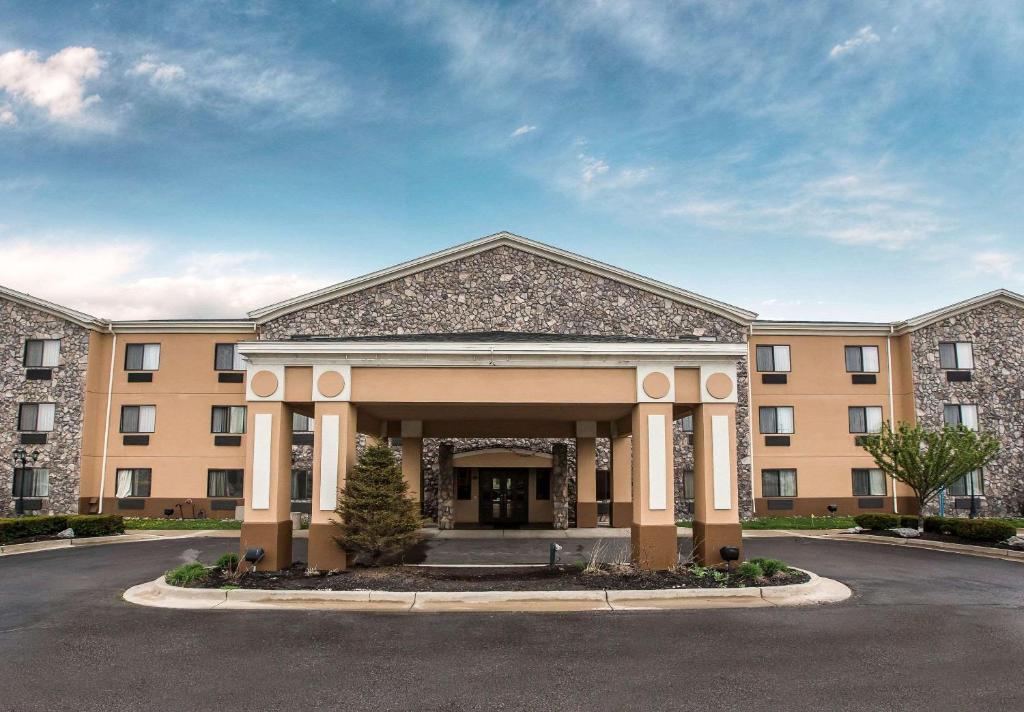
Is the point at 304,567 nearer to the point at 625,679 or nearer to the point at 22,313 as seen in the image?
the point at 625,679

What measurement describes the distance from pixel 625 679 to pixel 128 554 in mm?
17257

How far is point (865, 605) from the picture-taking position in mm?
13484

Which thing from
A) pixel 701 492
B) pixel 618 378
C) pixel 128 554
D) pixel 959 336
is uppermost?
pixel 959 336

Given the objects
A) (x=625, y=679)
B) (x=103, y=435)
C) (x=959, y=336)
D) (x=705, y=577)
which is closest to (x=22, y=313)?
(x=103, y=435)

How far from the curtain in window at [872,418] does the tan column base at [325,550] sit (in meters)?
27.6

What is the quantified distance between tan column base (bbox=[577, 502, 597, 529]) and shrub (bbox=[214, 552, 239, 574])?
15.5 metres

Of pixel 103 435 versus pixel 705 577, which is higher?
pixel 103 435

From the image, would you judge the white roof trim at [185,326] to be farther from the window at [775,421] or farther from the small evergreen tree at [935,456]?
the small evergreen tree at [935,456]

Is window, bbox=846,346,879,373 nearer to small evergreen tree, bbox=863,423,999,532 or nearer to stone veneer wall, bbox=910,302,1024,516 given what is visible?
stone veneer wall, bbox=910,302,1024,516

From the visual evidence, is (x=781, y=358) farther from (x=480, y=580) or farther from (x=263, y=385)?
(x=263, y=385)

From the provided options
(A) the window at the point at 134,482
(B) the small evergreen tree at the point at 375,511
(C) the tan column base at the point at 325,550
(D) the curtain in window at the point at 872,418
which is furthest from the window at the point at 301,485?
(D) the curtain in window at the point at 872,418

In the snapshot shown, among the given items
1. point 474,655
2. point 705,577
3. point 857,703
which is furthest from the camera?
point 705,577

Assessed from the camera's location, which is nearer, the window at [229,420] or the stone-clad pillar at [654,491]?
the stone-clad pillar at [654,491]

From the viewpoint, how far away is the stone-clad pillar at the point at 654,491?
16.3 metres
